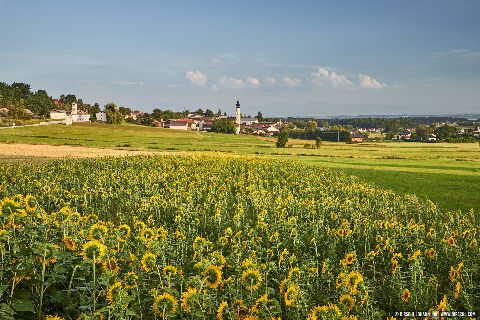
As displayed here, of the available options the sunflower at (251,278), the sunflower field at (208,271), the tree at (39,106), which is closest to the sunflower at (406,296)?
the sunflower field at (208,271)

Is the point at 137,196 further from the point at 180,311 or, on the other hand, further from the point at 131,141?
the point at 131,141

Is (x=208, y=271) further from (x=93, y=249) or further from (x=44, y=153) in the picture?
(x=44, y=153)

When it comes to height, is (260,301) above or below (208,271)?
below

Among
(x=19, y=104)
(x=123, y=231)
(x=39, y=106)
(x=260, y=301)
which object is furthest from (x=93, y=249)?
(x=39, y=106)

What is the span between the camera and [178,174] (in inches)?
973

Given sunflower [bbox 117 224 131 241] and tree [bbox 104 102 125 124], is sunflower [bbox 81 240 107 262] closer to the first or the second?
sunflower [bbox 117 224 131 241]

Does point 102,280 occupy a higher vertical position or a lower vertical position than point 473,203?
higher

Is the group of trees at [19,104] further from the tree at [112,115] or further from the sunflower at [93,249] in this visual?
the sunflower at [93,249]

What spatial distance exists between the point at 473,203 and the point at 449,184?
28.8ft

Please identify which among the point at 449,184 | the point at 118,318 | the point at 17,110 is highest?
the point at 17,110

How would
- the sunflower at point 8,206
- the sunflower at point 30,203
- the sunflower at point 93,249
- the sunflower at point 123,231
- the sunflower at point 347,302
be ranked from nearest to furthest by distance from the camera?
1. the sunflower at point 93,249
2. the sunflower at point 347,302
3. the sunflower at point 8,206
4. the sunflower at point 123,231
5. the sunflower at point 30,203

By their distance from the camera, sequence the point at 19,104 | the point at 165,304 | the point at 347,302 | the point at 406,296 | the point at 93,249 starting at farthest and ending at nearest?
the point at 19,104 < the point at 406,296 < the point at 347,302 < the point at 93,249 < the point at 165,304

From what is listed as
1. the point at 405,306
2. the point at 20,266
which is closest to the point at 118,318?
the point at 20,266

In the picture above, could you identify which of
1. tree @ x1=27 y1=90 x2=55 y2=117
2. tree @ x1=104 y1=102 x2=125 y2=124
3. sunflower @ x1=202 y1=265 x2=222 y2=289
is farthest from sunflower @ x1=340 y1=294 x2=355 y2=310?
tree @ x1=27 y1=90 x2=55 y2=117
